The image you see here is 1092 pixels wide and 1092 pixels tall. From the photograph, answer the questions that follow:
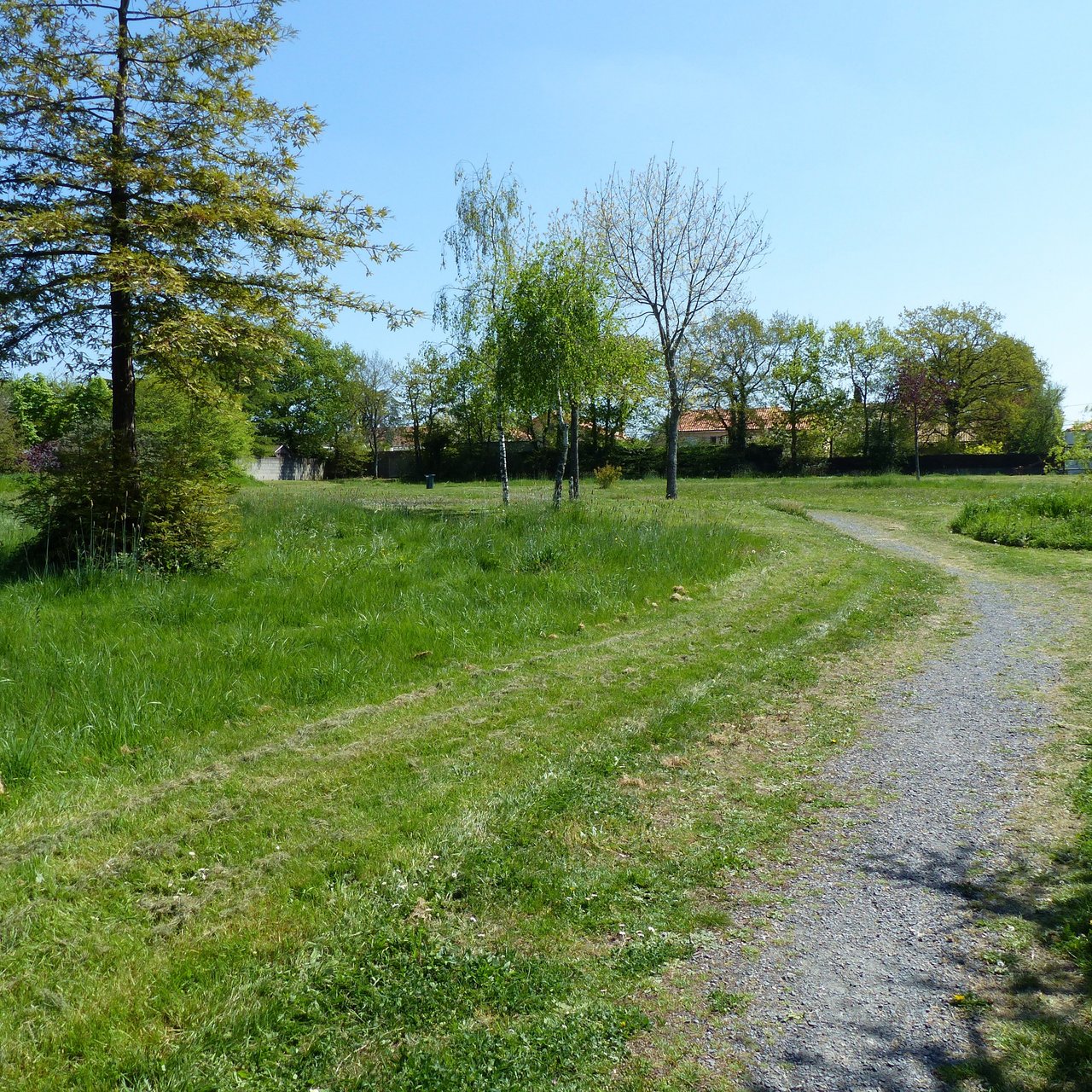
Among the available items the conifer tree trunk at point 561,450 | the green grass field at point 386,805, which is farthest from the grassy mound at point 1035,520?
the conifer tree trunk at point 561,450

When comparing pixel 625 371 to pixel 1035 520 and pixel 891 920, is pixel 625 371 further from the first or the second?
pixel 891 920

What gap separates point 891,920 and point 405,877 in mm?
2084

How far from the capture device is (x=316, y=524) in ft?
42.5

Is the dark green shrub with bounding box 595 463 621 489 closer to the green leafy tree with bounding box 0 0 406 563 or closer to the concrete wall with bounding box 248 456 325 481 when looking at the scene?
the green leafy tree with bounding box 0 0 406 563

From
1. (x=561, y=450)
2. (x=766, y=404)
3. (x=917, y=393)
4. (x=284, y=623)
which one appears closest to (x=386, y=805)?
(x=284, y=623)

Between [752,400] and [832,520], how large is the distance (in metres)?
34.9

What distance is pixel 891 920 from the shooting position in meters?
3.22

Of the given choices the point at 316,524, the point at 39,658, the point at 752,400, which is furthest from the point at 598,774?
the point at 752,400

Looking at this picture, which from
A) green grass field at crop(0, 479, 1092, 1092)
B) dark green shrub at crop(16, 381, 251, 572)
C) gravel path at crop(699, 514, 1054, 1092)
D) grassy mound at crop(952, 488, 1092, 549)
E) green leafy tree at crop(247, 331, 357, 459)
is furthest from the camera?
green leafy tree at crop(247, 331, 357, 459)

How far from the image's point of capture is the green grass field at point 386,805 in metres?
2.64

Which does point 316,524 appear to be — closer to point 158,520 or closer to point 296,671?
point 158,520

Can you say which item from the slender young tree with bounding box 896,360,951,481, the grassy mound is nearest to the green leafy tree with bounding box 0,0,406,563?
the grassy mound

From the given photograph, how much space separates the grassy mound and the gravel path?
10638 mm

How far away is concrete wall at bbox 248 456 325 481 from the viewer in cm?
5478
